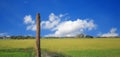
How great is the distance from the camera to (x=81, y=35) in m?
135

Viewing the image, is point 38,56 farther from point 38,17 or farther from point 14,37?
point 14,37

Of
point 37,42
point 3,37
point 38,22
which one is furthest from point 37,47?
point 3,37

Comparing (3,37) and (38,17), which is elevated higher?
(3,37)

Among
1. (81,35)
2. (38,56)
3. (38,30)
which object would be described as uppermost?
(81,35)

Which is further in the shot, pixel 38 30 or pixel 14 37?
pixel 14 37

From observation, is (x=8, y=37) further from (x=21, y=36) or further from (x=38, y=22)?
(x=38, y=22)

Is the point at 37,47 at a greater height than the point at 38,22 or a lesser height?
lesser

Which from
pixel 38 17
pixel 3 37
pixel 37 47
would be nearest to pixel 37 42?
pixel 37 47

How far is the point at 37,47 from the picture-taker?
44.9 feet

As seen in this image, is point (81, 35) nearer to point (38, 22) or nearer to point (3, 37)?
point (3, 37)

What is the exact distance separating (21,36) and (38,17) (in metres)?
122

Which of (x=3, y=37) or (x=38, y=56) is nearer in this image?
(x=38, y=56)

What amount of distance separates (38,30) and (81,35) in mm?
121706

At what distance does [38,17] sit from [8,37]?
119m
